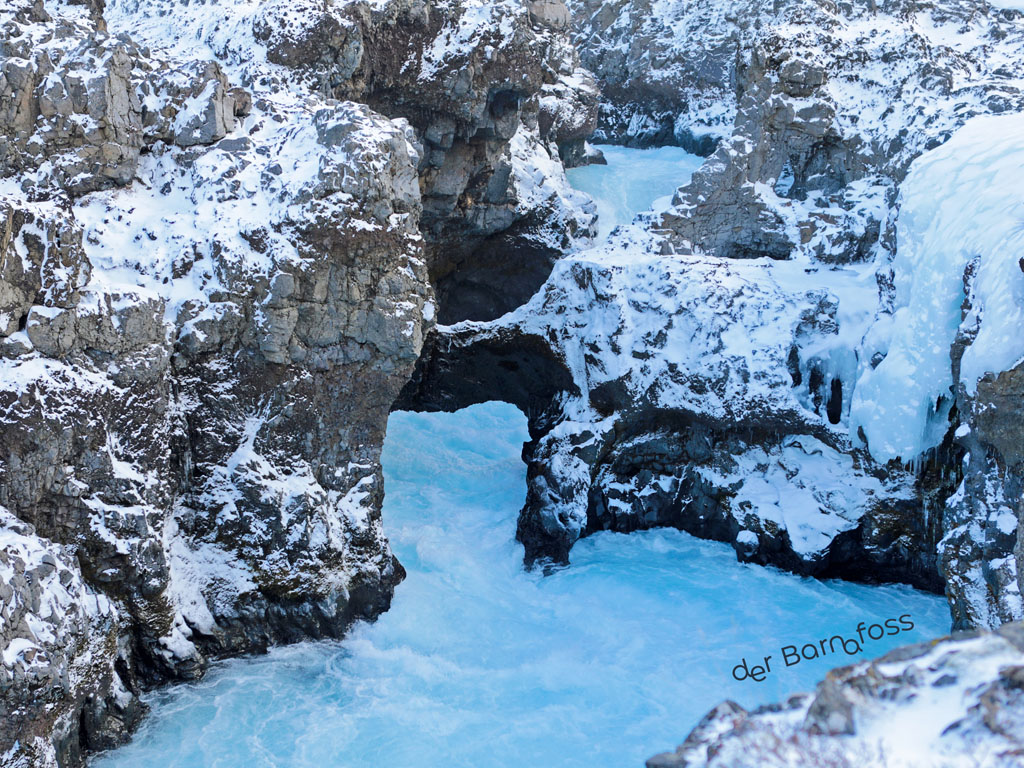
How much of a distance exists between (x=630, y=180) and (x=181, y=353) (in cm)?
2210

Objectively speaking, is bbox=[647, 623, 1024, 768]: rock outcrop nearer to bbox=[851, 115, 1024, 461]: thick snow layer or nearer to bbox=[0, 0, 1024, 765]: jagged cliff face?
bbox=[0, 0, 1024, 765]: jagged cliff face

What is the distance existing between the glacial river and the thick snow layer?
154 inches

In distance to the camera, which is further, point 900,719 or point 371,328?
point 371,328

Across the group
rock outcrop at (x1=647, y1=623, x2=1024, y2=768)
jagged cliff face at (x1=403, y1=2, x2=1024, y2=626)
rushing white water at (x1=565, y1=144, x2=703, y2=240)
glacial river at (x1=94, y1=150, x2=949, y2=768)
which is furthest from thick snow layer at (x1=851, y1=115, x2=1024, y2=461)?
rushing white water at (x1=565, y1=144, x2=703, y2=240)

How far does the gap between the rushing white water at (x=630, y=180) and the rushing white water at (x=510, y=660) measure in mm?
11905

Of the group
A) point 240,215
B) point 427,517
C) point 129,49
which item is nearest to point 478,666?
point 427,517

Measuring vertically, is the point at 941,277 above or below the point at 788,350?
above

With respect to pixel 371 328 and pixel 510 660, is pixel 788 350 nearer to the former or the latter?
pixel 510 660

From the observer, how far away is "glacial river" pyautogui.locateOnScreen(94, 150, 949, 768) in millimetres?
15586

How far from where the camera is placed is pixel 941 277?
682 inches

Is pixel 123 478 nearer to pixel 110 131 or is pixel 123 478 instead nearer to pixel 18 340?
pixel 18 340

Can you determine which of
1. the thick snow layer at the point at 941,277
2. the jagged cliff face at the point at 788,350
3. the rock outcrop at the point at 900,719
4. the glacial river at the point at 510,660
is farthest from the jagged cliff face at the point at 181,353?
the rock outcrop at the point at 900,719

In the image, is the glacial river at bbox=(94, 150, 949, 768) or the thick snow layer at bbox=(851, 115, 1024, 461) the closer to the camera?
the glacial river at bbox=(94, 150, 949, 768)

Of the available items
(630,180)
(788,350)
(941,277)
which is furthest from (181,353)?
(630,180)
